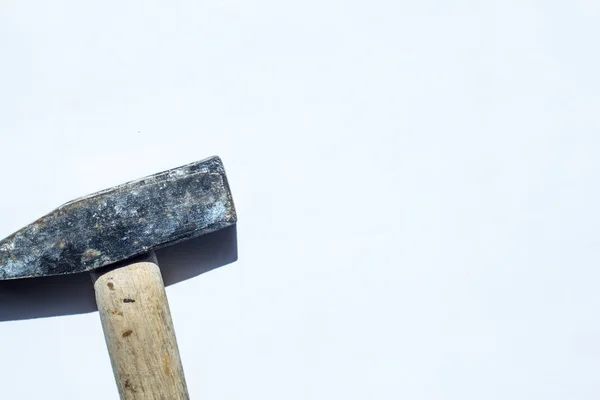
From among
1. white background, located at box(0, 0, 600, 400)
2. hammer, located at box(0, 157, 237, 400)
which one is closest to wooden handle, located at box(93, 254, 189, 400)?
hammer, located at box(0, 157, 237, 400)

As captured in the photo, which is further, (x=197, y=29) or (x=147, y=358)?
(x=197, y=29)

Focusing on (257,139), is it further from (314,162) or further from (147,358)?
(147,358)

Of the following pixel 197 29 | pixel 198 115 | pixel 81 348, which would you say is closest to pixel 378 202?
pixel 198 115

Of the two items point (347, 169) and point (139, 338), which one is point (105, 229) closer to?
point (139, 338)

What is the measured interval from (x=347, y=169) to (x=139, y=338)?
575 mm

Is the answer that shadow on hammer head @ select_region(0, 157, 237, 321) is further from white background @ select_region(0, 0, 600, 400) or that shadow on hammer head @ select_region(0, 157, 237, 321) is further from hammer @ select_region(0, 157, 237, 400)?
white background @ select_region(0, 0, 600, 400)

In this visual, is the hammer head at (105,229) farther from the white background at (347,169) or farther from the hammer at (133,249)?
the white background at (347,169)

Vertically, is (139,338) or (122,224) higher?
(122,224)

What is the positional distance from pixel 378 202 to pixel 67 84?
0.72 metres

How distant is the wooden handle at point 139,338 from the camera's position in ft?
3.86

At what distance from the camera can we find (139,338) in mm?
1177

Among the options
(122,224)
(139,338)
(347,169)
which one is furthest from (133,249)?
(347,169)

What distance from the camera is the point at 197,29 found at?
1.46 metres

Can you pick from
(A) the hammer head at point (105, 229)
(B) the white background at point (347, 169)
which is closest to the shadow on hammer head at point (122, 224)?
(A) the hammer head at point (105, 229)
